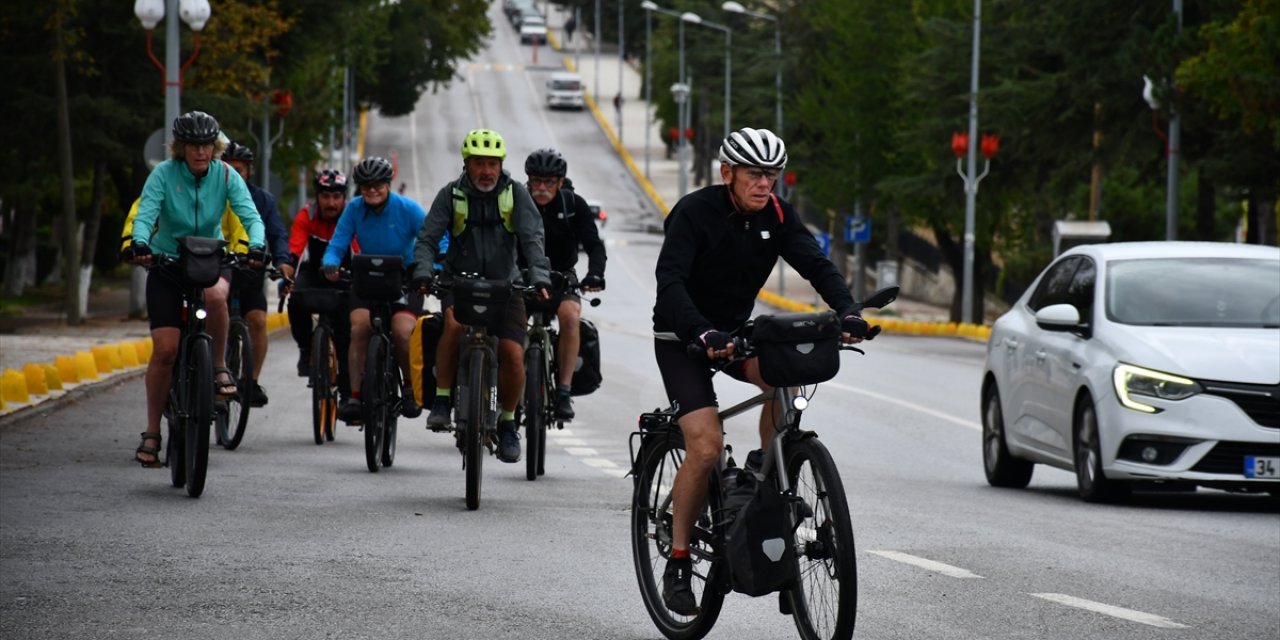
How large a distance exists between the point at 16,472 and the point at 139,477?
28.7 inches

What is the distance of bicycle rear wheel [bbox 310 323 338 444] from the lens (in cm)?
1548

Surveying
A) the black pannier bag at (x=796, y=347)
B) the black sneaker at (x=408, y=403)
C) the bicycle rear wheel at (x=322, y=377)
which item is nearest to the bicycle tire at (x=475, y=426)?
the black sneaker at (x=408, y=403)

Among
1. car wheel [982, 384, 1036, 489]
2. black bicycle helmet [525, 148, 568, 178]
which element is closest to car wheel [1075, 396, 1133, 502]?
car wheel [982, 384, 1036, 489]

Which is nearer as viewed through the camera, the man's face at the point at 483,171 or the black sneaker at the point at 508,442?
the man's face at the point at 483,171

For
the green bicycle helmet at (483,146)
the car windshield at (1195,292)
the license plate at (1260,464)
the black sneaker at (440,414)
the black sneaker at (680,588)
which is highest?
the green bicycle helmet at (483,146)

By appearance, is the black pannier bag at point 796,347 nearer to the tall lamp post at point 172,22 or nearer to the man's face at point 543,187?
the man's face at point 543,187

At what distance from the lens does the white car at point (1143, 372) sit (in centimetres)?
1280

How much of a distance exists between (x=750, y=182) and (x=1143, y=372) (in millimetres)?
5896

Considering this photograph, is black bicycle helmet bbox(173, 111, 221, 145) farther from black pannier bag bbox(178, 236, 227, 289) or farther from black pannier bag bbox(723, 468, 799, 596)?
black pannier bag bbox(723, 468, 799, 596)

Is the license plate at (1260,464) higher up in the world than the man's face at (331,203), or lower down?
lower down

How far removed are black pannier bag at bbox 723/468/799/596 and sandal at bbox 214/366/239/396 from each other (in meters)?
6.11

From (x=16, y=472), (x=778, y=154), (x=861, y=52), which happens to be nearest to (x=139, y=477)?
(x=16, y=472)

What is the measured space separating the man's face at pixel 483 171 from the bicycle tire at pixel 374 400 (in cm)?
182

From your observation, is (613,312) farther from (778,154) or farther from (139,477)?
(778,154)
